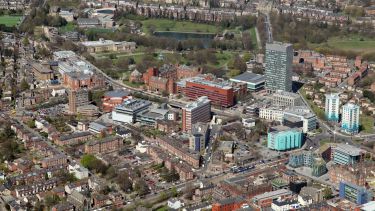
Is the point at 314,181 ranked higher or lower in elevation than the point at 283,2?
lower

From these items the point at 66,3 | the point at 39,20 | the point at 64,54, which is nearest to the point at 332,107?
the point at 64,54

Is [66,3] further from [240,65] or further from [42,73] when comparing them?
[240,65]

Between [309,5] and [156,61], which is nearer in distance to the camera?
[156,61]

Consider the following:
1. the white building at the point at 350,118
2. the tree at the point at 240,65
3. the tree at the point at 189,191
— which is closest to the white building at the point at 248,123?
the white building at the point at 350,118

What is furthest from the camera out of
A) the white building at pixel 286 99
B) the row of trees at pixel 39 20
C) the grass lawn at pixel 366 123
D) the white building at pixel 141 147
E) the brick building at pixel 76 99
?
the row of trees at pixel 39 20

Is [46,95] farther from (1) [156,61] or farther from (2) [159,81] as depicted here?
(1) [156,61]

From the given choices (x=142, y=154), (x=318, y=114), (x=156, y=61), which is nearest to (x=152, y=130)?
(x=142, y=154)

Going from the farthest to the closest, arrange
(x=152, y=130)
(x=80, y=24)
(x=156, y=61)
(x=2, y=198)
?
(x=80, y=24), (x=156, y=61), (x=152, y=130), (x=2, y=198)

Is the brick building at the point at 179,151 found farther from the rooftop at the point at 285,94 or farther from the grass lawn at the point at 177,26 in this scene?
the grass lawn at the point at 177,26
